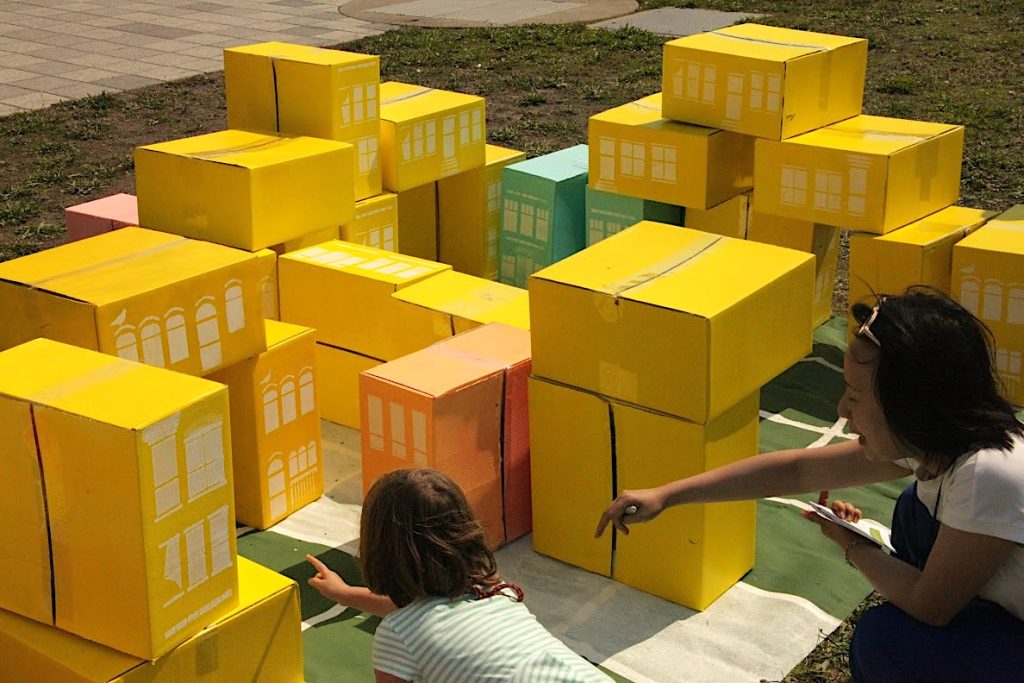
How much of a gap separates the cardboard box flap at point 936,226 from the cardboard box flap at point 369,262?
163 cm

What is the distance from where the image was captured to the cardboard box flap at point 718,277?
3.32m

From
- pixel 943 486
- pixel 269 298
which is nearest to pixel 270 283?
pixel 269 298

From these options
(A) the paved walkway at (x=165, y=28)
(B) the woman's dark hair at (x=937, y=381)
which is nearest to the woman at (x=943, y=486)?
(B) the woman's dark hair at (x=937, y=381)

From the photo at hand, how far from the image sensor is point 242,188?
4262mm

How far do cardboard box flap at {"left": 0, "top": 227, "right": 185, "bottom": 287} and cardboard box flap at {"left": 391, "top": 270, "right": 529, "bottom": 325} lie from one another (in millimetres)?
810

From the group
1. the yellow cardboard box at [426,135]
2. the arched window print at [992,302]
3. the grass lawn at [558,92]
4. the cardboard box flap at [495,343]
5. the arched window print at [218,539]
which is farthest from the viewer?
the grass lawn at [558,92]

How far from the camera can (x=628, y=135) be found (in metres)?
5.23

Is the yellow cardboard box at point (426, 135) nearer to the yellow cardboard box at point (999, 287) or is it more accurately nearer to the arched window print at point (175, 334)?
the arched window print at point (175, 334)

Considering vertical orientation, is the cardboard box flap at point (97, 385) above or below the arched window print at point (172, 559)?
above

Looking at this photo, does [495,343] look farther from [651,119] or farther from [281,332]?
[651,119]

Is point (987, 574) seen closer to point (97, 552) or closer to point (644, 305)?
point (644, 305)

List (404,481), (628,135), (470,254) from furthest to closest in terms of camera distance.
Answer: (470,254), (628,135), (404,481)

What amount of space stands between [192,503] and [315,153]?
209 centimetres

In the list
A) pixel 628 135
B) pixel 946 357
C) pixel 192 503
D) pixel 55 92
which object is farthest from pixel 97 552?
pixel 55 92
